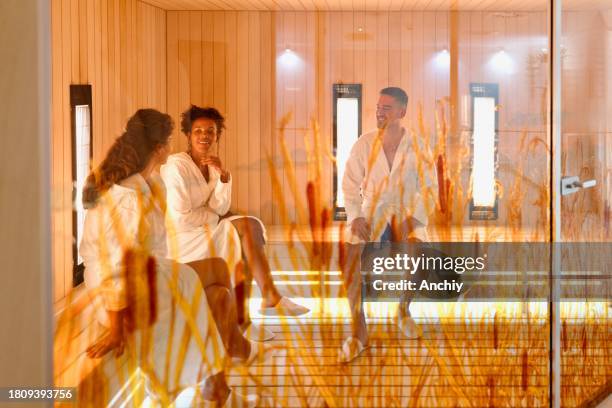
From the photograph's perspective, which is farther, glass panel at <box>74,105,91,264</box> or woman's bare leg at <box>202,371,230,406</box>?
woman's bare leg at <box>202,371,230,406</box>

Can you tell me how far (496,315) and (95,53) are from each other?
142 centimetres

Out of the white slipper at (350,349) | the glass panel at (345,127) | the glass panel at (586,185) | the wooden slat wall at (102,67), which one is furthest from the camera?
the glass panel at (586,185)


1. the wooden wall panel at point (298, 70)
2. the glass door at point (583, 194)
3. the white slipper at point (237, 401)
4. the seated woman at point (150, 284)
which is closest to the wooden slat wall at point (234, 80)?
the wooden wall panel at point (298, 70)

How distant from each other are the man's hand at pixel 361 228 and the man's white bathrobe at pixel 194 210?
0.35 m

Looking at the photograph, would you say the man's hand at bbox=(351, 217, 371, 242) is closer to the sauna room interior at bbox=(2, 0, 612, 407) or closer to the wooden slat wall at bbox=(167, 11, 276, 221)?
the sauna room interior at bbox=(2, 0, 612, 407)

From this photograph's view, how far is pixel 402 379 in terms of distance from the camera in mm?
2551

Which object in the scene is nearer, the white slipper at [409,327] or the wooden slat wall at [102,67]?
the wooden slat wall at [102,67]

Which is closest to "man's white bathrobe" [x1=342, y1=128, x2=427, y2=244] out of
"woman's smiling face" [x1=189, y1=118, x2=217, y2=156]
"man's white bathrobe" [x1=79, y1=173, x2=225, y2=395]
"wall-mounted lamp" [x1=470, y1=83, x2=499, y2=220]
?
"wall-mounted lamp" [x1=470, y1=83, x2=499, y2=220]

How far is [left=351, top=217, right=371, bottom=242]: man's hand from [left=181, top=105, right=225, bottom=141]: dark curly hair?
47cm

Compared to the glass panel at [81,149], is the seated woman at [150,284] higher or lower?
lower

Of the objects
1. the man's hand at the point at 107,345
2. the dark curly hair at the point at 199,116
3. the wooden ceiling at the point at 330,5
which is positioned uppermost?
the wooden ceiling at the point at 330,5

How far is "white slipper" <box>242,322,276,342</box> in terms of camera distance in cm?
244

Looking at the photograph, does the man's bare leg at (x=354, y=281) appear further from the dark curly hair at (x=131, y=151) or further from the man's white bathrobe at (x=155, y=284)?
the dark curly hair at (x=131, y=151)

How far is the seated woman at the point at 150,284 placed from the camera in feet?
7.69
